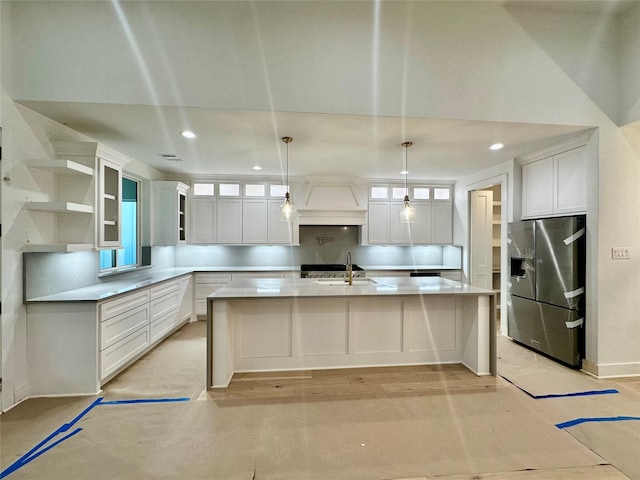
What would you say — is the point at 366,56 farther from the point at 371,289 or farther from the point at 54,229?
the point at 54,229

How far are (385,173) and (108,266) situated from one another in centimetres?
426

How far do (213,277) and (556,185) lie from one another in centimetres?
491

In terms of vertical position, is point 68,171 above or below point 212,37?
below

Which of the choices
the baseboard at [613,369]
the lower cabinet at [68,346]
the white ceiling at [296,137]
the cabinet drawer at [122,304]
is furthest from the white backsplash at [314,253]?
the baseboard at [613,369]

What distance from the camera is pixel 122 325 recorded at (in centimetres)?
295

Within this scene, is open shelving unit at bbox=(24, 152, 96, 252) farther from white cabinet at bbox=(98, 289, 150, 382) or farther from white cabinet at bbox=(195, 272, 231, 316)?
white cabinet at bbox=(195, 272, 231, 316)

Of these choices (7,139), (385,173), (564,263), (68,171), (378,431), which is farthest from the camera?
(385,173)

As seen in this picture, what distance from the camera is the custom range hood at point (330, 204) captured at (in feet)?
16.7

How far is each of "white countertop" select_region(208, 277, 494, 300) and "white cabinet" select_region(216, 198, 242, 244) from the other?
1951mm

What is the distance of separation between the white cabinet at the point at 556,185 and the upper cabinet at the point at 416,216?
1680 mm

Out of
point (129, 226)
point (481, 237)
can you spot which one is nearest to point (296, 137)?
point (129, 226)

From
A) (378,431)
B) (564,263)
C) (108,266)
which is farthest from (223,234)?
(564,263)

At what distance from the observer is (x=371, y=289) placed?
3002 mm

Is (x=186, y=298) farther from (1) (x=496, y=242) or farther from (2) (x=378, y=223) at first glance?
(1) (x=496, y=242)
